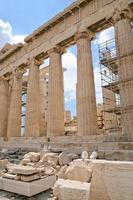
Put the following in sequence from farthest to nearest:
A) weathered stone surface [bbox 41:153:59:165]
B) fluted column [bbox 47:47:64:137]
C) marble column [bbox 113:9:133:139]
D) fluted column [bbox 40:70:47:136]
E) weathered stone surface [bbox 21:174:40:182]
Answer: fluted column [bbox 40:70:47:136], fluted column [bbox 47:47:64:137], marble column [bbox 113:9:133:139], weathered stone surface [bbox 41:153:59:165], weathered stone surface [bbox 21:174:40:182]

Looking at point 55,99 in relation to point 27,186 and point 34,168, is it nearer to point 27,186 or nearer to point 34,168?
point 34,168

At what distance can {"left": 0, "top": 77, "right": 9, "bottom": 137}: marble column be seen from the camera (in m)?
24.4

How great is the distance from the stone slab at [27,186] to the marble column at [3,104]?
19974 mm

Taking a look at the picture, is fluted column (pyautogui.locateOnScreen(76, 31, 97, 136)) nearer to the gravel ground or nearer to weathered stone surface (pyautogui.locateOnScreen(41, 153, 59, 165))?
weathered stone surface (pyautogui.locateOnScreen(41, 153, 59, 165))

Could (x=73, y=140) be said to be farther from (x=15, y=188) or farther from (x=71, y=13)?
(x=71, y=13)

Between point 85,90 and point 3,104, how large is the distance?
14740mm

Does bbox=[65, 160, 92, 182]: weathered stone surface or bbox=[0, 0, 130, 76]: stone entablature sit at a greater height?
bbox=[0, 0, 130, 76]: stone entablature

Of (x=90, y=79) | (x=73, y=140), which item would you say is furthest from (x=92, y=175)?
(x=90, y=79)

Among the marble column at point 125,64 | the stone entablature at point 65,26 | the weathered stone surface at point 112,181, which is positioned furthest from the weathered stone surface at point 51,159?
the stone entablature at point 65,26

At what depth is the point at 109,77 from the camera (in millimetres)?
16234

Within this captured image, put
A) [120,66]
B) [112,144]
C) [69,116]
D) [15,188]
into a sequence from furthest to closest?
[69,116], [120,66], [112,144], [15,188]

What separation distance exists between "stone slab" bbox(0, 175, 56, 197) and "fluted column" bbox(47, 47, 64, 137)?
1060 cm

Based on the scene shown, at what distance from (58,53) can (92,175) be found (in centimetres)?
1539

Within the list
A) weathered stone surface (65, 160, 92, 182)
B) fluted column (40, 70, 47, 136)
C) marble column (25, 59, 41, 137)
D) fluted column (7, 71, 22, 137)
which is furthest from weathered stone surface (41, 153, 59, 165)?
fluted column (40, 70, 47, 136)
